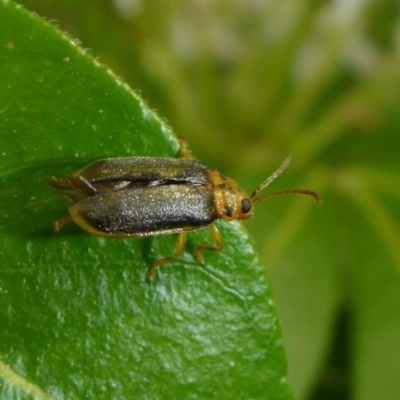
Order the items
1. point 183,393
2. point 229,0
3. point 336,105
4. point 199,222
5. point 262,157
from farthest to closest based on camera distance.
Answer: point 229,0 → point 336,105 → point 262,157 → point 199,222 → point 183,393

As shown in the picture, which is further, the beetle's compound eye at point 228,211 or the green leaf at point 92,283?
the beetle's compound eye at point 228,211

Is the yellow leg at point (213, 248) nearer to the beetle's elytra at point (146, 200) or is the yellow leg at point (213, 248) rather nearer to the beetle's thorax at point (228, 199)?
the beetle's elytra at point (146, 200)

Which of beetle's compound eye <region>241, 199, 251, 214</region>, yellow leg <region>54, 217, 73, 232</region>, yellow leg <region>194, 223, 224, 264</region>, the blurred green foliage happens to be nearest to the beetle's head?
beetle's compound eye <region>241, 199, 251, 214</region>

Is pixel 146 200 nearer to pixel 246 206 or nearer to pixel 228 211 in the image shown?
pixel 228 211

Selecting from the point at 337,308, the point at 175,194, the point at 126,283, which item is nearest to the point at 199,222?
the point at 175,194

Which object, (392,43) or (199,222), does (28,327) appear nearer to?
(199,222)

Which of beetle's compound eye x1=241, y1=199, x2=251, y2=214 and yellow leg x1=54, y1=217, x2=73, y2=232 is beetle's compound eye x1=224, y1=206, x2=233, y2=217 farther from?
yellow leg x1=54, y1=217, x2=73, y2=232

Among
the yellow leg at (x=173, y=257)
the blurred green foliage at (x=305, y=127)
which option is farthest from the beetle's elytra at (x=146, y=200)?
the blurred green foliage at (x=305, y=127)
